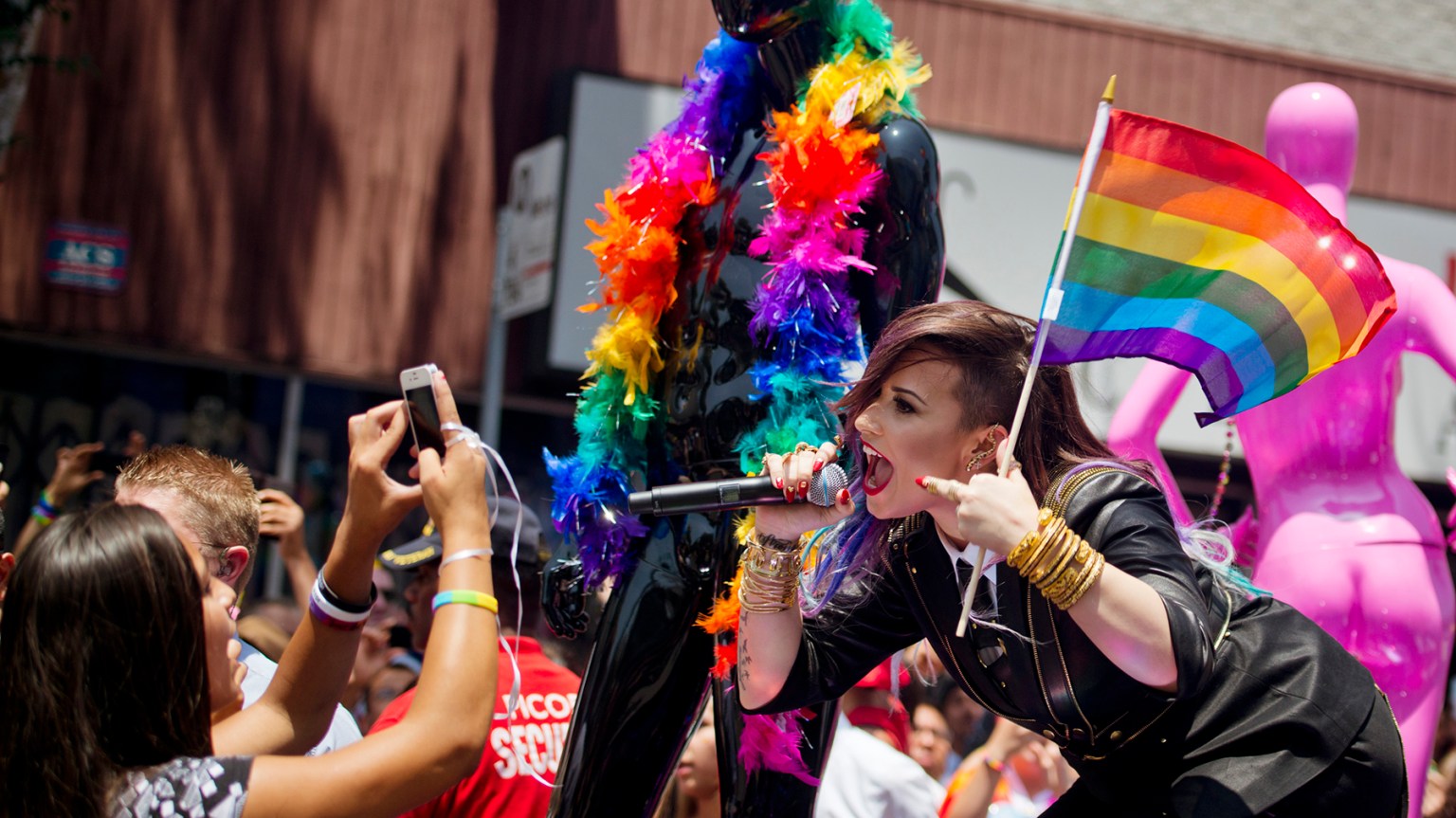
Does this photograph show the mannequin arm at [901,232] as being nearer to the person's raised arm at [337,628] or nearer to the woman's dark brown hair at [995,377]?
the woman's dark brown hair at [995,377]

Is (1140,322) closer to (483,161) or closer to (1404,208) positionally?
(483,161)

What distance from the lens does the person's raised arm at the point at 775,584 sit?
231 cm

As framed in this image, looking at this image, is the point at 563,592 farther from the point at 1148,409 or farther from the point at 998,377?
the point at 1148,409

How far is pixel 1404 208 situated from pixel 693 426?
8050mm

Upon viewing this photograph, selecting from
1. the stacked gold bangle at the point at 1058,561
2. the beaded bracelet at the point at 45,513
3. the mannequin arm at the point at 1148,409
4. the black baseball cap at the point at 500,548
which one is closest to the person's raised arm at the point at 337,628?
the stacked gold bangle at the point at 1058,561

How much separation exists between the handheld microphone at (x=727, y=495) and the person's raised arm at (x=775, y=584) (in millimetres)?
25

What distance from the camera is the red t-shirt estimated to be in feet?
10.3

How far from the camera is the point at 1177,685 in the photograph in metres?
1.90

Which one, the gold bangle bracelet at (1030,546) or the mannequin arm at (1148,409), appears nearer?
the gold bangle bracelet at (1030,546)

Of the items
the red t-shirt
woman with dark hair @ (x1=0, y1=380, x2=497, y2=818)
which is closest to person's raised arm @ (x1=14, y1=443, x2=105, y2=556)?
the red t-shirt

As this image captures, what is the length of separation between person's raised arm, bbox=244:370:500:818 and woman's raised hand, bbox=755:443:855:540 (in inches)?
22.2

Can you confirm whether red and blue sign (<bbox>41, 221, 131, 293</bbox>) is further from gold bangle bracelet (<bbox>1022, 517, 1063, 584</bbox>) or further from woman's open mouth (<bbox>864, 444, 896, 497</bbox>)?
gold bangle bracelet (<bbox>1022, 517, 1063, 584</bbox>)

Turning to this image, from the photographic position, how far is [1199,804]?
6.48 feet

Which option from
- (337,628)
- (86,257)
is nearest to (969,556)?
(337,628)
